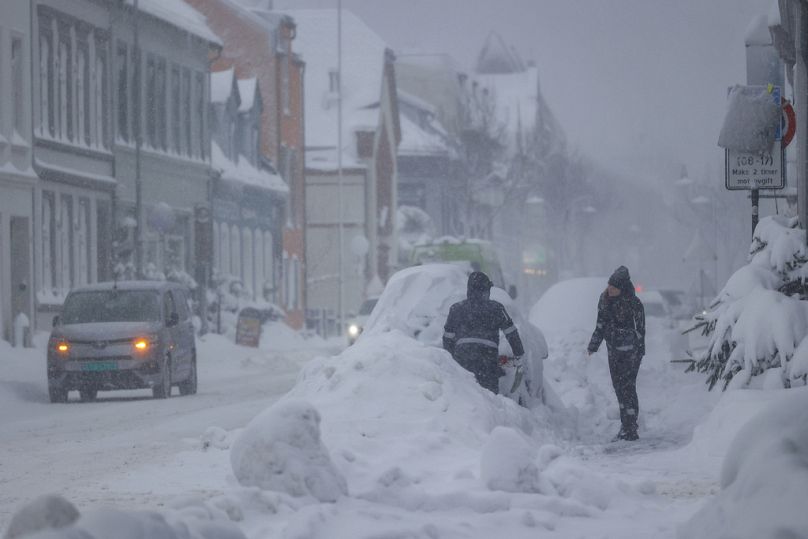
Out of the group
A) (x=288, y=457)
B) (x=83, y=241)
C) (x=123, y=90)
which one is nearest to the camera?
(x=288, y=457)

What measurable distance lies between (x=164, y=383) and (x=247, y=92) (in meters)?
35.0

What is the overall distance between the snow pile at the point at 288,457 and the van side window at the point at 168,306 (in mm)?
15653

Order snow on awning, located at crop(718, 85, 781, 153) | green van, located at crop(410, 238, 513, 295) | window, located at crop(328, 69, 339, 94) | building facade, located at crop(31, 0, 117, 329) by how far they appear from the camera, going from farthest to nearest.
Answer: window, located at crop(328, 69, 339, 94)
green van, located at crop(410, 238, 513, 295)
building facade, located at crop(31, 0, 117, 329)
snow on awning, located at crop(718, 85, 781, 153)

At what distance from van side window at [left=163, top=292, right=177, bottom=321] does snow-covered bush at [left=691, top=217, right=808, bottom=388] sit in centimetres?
1180

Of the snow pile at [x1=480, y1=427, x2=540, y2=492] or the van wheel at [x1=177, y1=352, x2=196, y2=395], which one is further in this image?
the van wheel at [x1=177, y1=352, x2=196, y2=395]

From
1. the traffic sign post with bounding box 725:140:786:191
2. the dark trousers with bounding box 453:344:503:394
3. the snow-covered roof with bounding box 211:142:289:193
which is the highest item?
the snow-covered roof with bounding box 211:142:289:193

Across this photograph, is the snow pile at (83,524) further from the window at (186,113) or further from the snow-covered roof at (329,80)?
the snow-covered roof at (329,80)

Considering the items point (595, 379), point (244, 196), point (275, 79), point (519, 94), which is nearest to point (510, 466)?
point (595, 379)

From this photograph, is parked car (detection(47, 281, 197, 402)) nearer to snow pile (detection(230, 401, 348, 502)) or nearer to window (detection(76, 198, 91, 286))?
window (detection(76, 198, 91, 286))

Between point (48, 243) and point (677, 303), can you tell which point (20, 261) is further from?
point (677, 303)

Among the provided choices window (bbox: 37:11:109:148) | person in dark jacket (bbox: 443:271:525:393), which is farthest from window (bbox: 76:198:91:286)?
person in dark jacket (bbox: 443:271:525:393)

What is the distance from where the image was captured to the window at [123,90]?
44.8 metres

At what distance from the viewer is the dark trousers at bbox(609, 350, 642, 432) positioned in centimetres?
1816

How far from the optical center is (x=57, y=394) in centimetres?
2628
